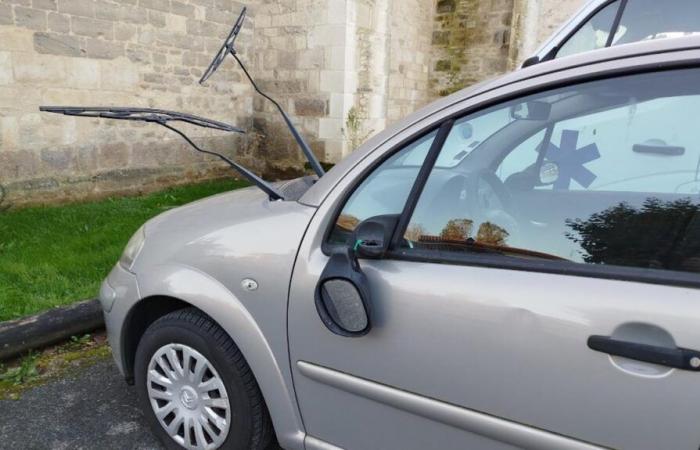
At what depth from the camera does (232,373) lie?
2.13 meters

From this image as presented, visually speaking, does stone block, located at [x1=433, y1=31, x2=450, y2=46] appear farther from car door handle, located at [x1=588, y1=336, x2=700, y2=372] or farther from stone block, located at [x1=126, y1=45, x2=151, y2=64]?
car door handle, located at [x1=588, y1=336, x2=700, y2=372]

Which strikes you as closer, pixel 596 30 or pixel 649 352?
pixel 649 352

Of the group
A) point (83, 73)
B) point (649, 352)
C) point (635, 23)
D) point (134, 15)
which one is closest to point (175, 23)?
point (134, 15)

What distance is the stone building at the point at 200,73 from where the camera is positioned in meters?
6.46

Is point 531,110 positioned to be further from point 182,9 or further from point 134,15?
point 182,9

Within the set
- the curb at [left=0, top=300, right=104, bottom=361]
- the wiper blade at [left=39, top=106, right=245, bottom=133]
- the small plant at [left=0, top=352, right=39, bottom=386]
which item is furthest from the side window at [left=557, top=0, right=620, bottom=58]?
the small plant at [left=0, top=352, right=39, bottom=386]

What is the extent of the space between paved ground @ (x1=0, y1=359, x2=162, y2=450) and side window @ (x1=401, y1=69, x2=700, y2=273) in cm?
189

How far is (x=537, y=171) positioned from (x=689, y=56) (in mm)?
537

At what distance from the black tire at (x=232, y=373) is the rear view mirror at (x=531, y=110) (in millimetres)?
1406

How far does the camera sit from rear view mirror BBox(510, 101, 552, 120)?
1711 mm

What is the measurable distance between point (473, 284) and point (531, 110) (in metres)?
0.61

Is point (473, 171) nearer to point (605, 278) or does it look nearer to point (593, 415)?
point (605, 278)

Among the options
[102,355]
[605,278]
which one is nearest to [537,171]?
[605,278]

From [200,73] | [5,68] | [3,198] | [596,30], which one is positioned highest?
[200,73]
